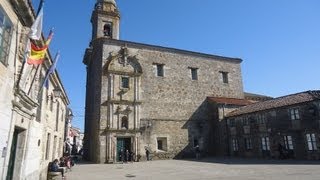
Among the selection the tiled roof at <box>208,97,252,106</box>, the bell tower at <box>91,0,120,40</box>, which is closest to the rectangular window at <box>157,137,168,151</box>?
the tiled roof at <box>208,97,252,106</box>

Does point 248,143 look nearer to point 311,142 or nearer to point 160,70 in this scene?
point 311,142

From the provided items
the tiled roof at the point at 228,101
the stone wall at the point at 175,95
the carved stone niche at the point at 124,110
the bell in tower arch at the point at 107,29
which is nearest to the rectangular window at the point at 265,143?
the tiled roof at the point at 228,101

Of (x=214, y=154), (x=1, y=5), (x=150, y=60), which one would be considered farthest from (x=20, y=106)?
(x=214, y=154)

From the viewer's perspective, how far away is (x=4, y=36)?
7492 mm

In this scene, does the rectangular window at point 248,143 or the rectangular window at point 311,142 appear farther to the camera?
the rectangular window at point 248,143

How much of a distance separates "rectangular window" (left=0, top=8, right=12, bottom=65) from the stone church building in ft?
63.2

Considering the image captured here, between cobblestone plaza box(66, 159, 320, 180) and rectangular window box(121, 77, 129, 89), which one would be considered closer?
cobblestone plaza box(66, 159, 320, 180)

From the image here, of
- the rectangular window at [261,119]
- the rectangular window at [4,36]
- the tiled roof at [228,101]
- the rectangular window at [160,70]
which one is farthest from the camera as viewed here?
the tiled roof at [228,101]

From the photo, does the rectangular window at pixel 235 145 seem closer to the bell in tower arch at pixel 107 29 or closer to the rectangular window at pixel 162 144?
the rectangular window at pixel 162 144

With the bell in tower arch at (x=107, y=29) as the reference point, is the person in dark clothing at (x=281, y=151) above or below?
below

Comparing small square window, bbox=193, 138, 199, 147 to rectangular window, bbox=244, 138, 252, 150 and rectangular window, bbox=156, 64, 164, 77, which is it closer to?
rectangular window, bbox=244, 138, 252, 150

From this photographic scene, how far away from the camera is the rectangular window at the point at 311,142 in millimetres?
21717

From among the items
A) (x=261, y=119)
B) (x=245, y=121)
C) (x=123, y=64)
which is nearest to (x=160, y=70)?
(x=123, y=64)

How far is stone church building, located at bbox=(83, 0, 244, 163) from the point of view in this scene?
2730 cm
